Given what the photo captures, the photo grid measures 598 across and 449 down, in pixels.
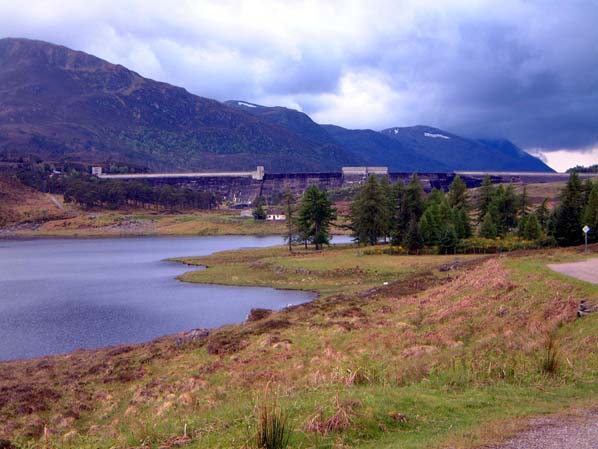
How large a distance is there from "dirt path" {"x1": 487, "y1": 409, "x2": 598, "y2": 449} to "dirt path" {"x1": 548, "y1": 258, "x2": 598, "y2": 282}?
14.0 meters

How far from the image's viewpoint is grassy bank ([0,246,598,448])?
10.3 meters

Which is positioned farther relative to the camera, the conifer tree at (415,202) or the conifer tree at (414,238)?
the conifer tree at (415,202)

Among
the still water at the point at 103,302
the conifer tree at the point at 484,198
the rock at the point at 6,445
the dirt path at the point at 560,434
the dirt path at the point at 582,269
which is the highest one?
the conifer tree at the point at 484,198

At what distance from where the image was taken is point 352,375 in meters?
14.2

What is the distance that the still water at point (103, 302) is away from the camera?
35281 mm

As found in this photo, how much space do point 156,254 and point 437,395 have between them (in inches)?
3177

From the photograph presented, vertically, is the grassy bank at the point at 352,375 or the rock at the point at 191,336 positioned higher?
the grassy bank at the point at 352,375

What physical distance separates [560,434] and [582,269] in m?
19.9

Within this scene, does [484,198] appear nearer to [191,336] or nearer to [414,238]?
[414,238]

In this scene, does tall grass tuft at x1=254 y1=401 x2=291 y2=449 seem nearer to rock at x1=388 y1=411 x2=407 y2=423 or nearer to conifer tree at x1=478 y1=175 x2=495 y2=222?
rock at x1=388 y1=411 x2=407 y2=423

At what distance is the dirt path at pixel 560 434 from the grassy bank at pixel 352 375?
0.35 meters

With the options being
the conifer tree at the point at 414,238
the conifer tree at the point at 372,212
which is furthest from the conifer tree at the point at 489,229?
the conifer tree at the point at 372,212

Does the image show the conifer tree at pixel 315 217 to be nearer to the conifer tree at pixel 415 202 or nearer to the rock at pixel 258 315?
the conifer tree at pixel 415 202


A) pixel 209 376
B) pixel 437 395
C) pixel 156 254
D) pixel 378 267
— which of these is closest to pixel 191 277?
pixel 378 267
